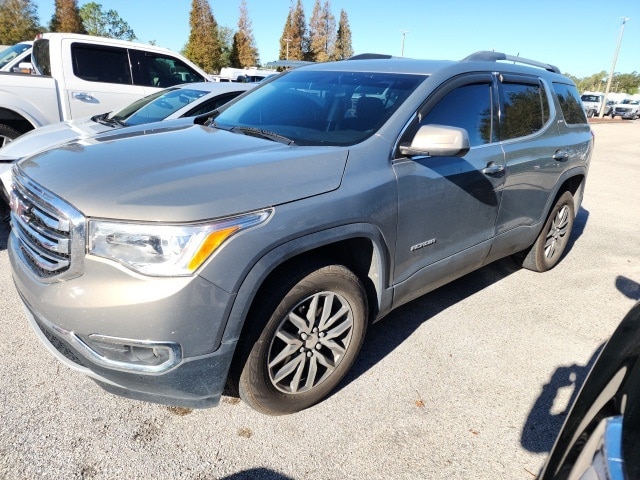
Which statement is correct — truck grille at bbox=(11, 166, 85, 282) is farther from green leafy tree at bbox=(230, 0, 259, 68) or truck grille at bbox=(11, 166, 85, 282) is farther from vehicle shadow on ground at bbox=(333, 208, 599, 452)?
green leafy tree at bbox=(230, 0, 259, 68)

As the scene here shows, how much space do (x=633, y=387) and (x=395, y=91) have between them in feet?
6.98

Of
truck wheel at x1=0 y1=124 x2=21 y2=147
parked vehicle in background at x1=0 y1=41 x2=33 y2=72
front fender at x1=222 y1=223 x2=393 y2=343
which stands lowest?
truck wheel at x1=0 y1=124 x2=21 y2=147

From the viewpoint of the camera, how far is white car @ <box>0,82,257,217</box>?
14.6 feet

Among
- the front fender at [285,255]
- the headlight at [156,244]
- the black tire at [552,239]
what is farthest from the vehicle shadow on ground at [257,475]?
the black tire at [552,239]

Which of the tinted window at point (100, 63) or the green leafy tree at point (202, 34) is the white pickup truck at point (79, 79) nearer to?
the tinted window at point (100, 63)

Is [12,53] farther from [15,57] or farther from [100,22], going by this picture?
[100,22]

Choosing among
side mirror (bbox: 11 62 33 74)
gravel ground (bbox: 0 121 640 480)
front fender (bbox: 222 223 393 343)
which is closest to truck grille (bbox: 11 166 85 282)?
front fender (bbox: 222 223 393 343)

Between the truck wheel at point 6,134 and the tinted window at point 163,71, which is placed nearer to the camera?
the truck wheel at point 6,134

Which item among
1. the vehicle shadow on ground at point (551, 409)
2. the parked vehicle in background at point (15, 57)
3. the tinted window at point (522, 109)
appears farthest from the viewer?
the parked vehicle in background at point (15, 57)

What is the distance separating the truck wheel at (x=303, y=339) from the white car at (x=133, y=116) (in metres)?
3.36

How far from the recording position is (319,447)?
89.4 inches

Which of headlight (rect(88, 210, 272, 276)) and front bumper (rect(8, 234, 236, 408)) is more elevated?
headlight (rect(88, 210, 272, 276))

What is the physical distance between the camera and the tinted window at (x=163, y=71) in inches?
288

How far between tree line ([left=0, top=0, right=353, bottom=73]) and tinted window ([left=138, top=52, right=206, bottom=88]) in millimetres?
40576
